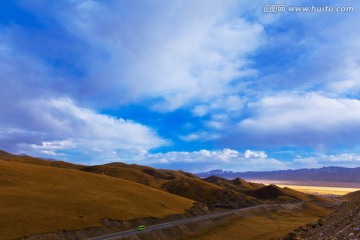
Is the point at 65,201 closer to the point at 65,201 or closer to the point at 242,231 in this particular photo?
the point at 65,201

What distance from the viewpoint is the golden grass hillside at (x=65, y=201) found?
49781 millimetres

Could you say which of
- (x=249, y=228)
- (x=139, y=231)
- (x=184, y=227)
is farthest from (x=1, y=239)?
(x=249, y=228)

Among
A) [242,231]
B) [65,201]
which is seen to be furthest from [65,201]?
[242,231]

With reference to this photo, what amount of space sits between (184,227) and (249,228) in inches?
698

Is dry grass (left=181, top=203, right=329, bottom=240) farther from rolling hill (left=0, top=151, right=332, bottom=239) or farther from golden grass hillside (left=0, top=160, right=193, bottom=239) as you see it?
golden grass hillside (left=0, top=160, right=193, bottom=239)

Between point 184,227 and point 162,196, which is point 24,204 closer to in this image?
point 184,227

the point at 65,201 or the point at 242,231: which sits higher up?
the point at 65,201

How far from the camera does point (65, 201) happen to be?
63938 millimetres

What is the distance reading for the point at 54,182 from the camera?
77.9 m

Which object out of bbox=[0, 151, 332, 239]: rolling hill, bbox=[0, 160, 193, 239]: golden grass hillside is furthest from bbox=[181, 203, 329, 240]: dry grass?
bbox=[0, 160, 193, 239]: golden grass hillside

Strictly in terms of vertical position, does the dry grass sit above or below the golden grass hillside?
below

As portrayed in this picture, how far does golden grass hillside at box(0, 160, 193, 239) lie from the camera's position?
49781 mm

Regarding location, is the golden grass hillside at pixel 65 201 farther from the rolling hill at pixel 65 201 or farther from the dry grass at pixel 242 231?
the dry grass at pixel 242 231

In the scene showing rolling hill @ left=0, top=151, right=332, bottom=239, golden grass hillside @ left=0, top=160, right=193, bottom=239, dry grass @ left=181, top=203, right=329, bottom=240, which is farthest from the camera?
dry grass @ left=181, top=203, right=329, bottom=240
